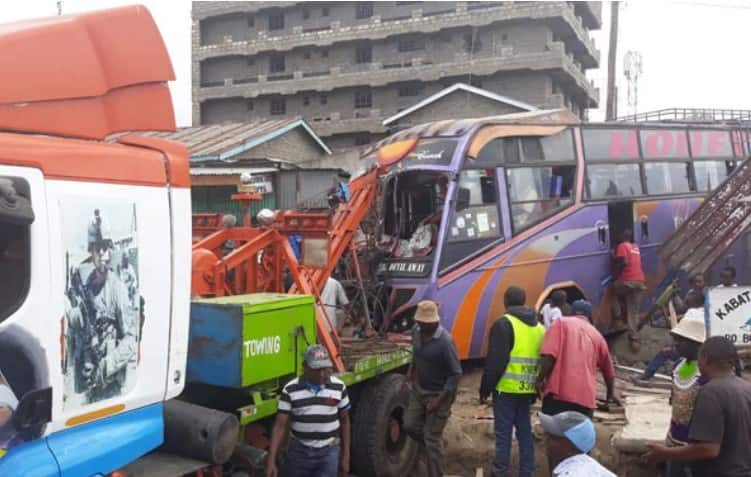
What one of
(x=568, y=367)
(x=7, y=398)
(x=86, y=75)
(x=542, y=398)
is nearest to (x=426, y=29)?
(x=542, y=398)

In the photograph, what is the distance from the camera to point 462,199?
820 cm

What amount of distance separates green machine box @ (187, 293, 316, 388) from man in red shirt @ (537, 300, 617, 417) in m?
2.09

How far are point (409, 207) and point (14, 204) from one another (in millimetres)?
6401

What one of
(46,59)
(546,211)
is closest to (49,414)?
(46,59)

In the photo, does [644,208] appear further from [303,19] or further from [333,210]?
[303,19]

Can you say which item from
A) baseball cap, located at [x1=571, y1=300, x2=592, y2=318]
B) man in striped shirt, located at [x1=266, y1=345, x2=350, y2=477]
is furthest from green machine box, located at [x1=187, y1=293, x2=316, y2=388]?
baseball cap, located at [x1=571, y1=300, x2=592, y2=318]

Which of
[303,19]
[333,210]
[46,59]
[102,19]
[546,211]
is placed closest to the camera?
[46,59]

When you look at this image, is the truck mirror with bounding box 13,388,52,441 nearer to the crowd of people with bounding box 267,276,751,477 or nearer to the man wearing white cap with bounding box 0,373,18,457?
the man wearing white cap with bounding box 0,373,18,457

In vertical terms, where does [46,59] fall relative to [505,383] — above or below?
above

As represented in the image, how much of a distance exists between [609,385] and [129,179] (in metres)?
4.44

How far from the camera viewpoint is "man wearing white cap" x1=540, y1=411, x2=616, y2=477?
2.71 meters

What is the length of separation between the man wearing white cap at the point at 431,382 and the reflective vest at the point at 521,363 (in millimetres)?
Answer: 404

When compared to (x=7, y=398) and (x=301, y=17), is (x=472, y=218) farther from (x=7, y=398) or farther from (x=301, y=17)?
(x=301, y=17)

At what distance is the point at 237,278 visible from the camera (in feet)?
18.9
